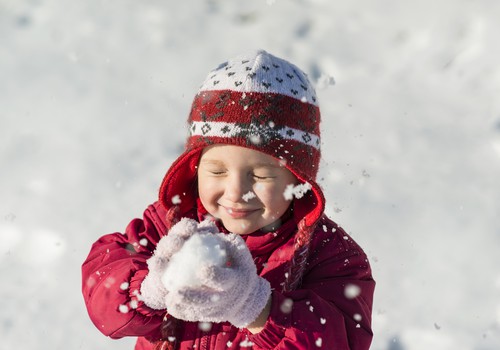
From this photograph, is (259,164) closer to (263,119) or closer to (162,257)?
(263,119)

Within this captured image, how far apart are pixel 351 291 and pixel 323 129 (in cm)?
166

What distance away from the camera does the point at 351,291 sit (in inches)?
74.1

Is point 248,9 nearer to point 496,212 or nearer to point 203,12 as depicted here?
point 203,12

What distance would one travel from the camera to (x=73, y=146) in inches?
128

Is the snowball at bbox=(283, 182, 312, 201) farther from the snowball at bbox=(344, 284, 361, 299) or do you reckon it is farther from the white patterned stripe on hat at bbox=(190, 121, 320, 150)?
the snowball at bbox=(344, 284, 361, 299)

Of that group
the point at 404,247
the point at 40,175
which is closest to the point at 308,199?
the point at 404,247

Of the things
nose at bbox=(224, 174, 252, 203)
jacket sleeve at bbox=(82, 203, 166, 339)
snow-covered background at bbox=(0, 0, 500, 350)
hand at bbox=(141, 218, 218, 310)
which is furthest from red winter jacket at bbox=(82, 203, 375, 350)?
snow-covered background at bbox=(0, 0, 500, 350)

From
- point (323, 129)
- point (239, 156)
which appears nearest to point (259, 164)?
point (239, 156)

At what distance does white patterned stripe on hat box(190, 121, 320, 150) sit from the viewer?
1764mm

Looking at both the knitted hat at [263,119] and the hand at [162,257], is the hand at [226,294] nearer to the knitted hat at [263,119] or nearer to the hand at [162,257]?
the hand at [162,257]

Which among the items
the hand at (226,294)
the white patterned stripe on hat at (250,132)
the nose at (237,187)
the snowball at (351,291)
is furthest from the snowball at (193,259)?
the snowball at (351,291)

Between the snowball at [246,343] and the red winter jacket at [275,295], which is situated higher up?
the red winter jacket at [275,295]

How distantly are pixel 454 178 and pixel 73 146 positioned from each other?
6.77 feet

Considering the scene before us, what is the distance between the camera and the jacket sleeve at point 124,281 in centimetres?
178
